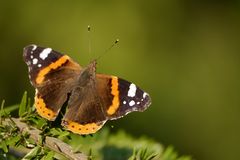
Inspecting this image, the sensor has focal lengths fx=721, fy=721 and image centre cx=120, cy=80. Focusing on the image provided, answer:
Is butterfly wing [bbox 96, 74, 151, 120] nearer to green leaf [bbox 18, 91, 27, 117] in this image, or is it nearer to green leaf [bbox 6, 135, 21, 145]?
green leaf [bbox 18, 91, 27, 117]

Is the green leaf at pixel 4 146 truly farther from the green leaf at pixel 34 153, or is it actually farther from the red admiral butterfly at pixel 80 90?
the red admiral butterfly at pixel 80 90

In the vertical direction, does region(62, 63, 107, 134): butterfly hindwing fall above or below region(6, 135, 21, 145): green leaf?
above

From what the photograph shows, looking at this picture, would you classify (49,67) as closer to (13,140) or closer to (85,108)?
(85,108)

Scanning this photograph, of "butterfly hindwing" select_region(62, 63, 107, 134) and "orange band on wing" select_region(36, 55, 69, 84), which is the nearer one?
"butterfly hindwing" select_region(62, 63, 107, 134)

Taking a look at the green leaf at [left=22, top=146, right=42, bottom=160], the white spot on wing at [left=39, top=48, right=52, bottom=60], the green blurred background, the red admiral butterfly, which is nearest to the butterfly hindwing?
the red admiral butterfly

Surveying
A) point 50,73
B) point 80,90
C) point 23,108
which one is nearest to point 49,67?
point 50,73

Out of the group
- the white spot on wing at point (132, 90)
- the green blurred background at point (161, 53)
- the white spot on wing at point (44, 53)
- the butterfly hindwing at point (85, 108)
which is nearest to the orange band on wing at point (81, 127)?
the butterfly hindwing at point (85, 108)
